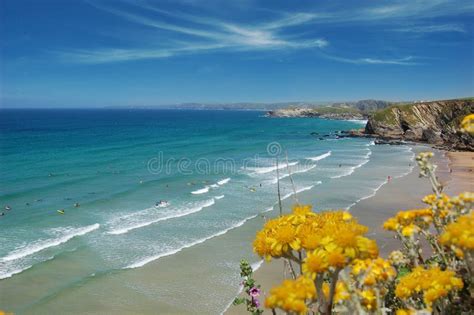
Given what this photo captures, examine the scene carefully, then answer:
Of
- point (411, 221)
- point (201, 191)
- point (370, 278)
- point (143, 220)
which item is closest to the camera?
point (370, 278)

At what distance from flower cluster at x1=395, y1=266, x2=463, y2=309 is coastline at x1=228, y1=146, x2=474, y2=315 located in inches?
483

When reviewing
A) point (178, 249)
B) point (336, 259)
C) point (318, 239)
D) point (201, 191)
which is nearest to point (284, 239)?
point (318, 239)

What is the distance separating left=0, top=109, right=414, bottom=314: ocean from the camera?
16250 millimetres

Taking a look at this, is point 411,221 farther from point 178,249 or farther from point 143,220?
point 143,220

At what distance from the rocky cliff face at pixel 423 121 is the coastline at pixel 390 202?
25.1 metres

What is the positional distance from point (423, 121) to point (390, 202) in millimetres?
65803

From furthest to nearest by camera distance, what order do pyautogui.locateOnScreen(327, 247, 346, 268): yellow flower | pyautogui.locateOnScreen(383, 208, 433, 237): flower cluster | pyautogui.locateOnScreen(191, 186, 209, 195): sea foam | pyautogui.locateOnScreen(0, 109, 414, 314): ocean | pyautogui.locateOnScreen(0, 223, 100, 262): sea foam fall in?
pyautogui.locateOnScreen(191, 186, 209, 195): sea foam, pyautogui.locateOnScreen(0, 223, 100, 262): sea foam, pyautogui.locateOnScreen(0, 109, 414, 314): ocean, pyautogui.locateOnScreen(383, 208, 433, 237): flower cluster, pyautogui.locateOnScreen(327, 247, 346, 268): yellow flower

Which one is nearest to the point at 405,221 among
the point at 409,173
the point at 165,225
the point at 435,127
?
the point at 165,225

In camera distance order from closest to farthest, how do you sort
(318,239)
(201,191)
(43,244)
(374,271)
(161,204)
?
(318,239) < (374,271) < (43,244) < (161,204) < (201,191)

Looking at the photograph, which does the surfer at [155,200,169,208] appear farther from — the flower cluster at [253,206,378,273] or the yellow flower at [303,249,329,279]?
the yellow flower at [303,249,329,279]

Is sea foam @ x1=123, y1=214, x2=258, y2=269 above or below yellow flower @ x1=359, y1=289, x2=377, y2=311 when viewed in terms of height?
below

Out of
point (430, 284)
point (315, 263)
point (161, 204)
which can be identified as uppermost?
point (315, 263)

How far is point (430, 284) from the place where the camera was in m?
2.94

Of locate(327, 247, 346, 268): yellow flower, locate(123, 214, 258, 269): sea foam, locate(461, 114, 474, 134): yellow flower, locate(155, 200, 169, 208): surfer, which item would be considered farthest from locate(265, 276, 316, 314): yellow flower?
locate(155, 200, 169, 208): surfer
